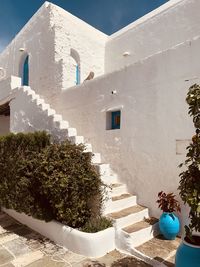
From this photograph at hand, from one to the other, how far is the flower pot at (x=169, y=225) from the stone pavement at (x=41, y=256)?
111cm

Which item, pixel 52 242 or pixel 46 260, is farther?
pixel 52 242

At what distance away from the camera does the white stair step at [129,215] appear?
5905 mm

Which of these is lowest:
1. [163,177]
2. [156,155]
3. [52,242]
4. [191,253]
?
[52,242]

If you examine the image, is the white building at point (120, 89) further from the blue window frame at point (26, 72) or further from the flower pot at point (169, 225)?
the flower pot at point (169, 225)

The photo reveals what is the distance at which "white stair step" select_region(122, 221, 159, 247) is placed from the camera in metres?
5.60

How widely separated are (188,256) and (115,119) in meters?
5.01

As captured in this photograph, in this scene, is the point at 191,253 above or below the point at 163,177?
below

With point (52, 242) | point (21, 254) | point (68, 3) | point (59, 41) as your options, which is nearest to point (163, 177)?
point (52, 242)

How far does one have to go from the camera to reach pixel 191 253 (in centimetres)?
382

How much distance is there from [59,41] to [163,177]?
303 inches

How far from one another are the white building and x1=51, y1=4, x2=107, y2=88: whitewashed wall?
0.05m

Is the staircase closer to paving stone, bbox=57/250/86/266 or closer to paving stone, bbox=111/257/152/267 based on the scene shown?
paving stone, bbox=111/257/152/267

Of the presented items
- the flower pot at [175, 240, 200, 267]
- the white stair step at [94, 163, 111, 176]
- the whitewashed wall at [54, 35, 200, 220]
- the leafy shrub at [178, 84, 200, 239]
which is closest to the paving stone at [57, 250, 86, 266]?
the white stair step at [94, 163, 111, 176]

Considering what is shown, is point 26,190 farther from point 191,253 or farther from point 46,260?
point 191,253
